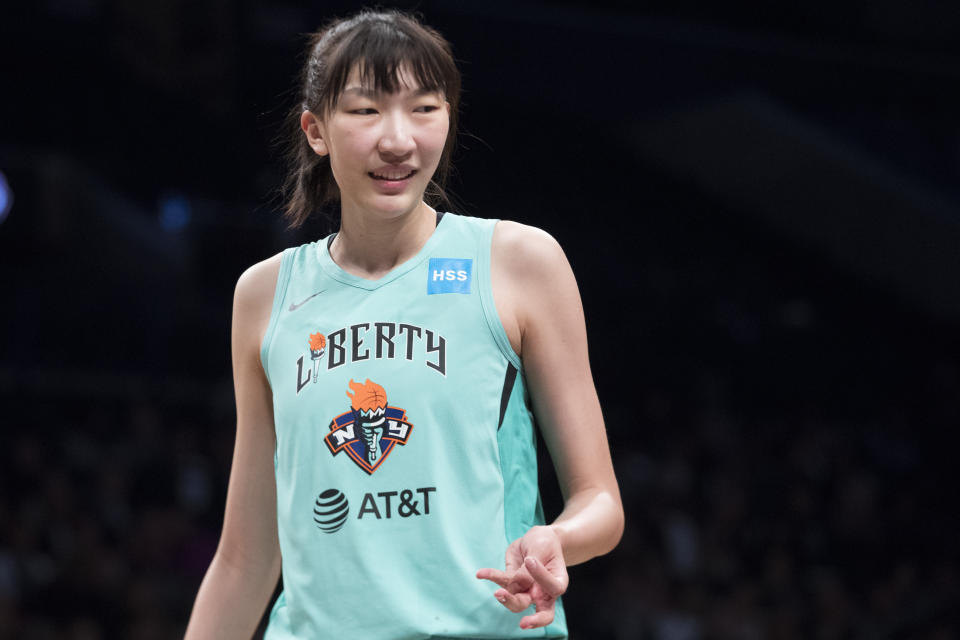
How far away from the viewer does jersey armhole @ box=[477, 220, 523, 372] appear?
1782 millimetres

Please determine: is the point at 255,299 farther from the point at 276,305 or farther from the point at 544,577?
the point at 544,577

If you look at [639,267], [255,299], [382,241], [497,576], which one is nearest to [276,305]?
[255,299]

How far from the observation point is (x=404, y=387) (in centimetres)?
174

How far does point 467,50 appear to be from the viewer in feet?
33.8

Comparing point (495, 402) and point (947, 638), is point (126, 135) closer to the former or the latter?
point (947, 638)

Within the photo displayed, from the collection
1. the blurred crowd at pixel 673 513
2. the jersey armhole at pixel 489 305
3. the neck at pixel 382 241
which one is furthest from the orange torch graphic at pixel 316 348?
the blurred crowd at pixel 673 513

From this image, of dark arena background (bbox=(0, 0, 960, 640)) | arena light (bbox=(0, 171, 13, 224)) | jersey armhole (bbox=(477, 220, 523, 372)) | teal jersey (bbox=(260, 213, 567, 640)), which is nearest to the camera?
teal jersey (bbox=(260, 213, 567, 640))

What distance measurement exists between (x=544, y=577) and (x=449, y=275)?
21.4 inches

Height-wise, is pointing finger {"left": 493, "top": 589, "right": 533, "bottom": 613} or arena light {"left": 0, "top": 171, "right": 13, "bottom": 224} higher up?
arena light {"left": 0, "top": 171, "right": 13, "bottom": 224}

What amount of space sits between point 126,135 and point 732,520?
232 inches

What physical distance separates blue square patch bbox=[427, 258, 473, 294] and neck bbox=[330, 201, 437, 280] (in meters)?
0.06

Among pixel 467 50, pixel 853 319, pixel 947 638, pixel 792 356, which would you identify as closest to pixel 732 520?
pixel 947 638

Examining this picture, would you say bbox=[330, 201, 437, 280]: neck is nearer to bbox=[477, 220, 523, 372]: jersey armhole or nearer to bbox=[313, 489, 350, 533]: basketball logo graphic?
bbox=[477, 220, 523, 372]: jersey armhole

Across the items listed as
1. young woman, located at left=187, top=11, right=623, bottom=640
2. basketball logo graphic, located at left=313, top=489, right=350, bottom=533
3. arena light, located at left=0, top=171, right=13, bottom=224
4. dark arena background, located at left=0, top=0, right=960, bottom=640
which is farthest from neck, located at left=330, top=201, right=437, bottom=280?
arena light, located at left=0, top=171, right=13, bottom=224
